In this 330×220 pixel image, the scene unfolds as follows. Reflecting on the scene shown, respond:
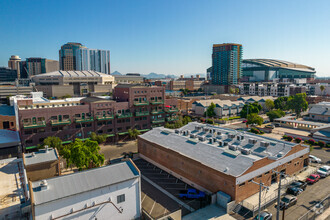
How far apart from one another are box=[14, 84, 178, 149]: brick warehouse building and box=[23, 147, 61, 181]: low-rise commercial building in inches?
741

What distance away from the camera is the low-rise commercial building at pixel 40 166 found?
33906 millimetres

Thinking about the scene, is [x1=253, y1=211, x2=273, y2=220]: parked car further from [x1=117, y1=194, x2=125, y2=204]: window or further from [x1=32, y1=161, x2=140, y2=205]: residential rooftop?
[x1=117, y1=194, x2=125, y2=204]: window

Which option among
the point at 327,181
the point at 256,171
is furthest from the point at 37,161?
the point at 327,181

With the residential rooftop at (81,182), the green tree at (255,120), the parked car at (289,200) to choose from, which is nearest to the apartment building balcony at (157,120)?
the green tree at (255,120)

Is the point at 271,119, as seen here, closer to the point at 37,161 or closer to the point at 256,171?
the point at 256,171

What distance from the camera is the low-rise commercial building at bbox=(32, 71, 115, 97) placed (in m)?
157

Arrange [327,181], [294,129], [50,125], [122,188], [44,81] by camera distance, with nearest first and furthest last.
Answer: [122,188], [327,181], [50,125], [294,129], [44,81]

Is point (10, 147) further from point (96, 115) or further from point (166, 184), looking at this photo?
point (166, 184)

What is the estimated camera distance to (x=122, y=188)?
2638 cm

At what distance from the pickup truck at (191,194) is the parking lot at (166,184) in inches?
18.4

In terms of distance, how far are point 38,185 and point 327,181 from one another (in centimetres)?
4593

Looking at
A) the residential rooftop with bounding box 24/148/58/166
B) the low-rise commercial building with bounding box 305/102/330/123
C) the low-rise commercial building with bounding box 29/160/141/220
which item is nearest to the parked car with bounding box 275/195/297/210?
the low-rise commercial building with bounding box 29/160/141/220

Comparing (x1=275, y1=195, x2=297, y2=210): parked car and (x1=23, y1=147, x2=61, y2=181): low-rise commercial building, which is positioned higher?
(x1=23, y1=147, x2=61, y2=181): low-rise commercial building

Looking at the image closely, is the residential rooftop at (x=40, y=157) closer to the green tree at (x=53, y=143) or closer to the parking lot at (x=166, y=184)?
the green tree at (x=53, y=143)
